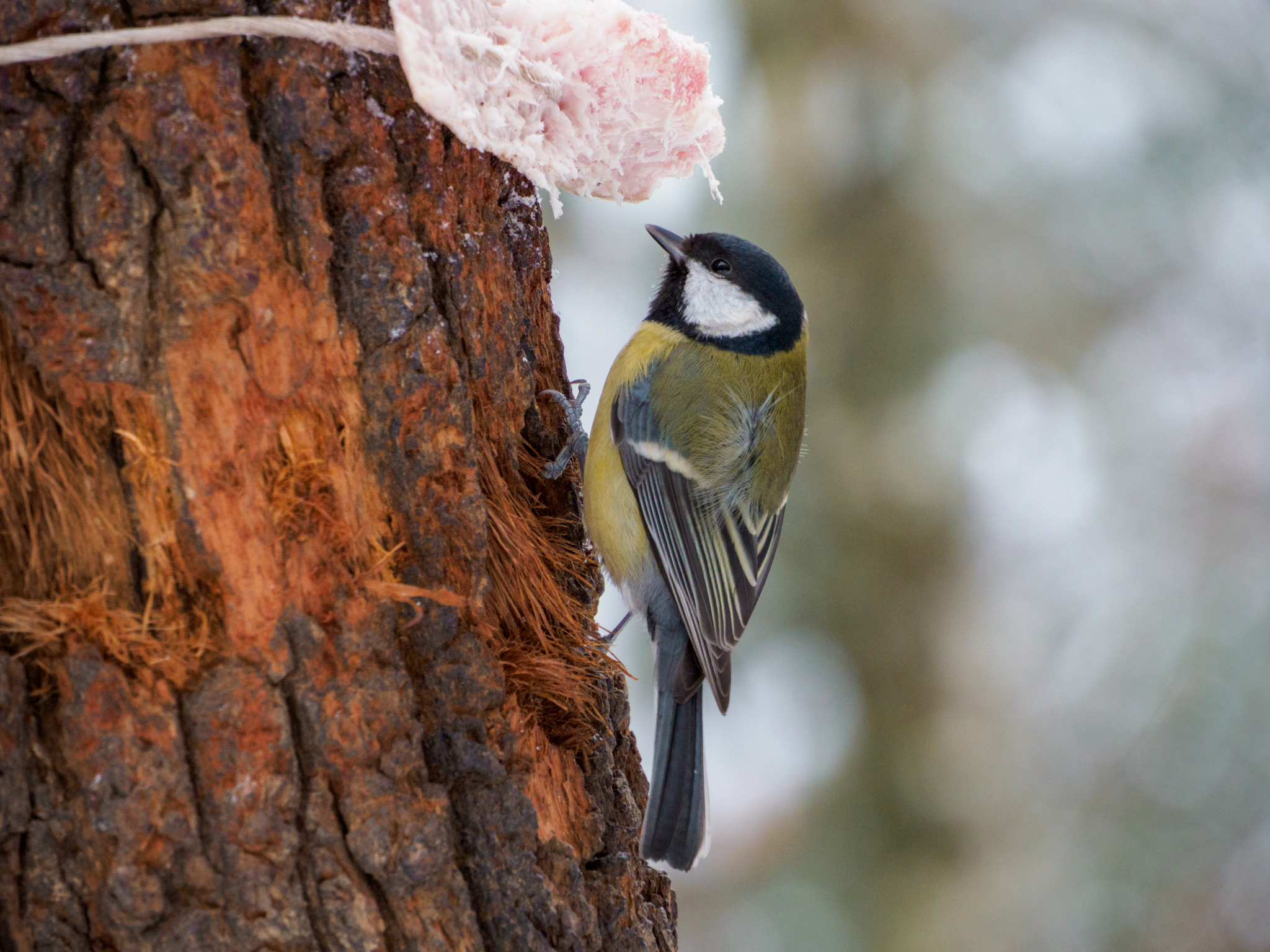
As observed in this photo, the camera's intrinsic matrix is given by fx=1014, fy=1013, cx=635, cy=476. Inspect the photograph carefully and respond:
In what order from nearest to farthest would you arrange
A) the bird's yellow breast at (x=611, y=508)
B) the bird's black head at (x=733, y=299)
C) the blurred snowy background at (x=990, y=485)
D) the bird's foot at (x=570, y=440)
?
the bird's foot at (x=570, y=440) < the bird's yellow breast at (x=611, y=508) < the bird's black head at (x=733, y=299) < the blurred snowy background at (x=990, y=485)

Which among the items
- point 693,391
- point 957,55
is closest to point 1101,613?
point 693,391

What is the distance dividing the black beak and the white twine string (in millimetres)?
1158

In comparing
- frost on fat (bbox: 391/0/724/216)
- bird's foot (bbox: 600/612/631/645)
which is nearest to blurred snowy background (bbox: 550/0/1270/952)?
bird's foot (bbox: 600/612/631/645)

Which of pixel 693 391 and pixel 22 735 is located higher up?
pixel 693 391

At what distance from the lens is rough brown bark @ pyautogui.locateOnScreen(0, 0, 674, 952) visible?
3.31 feet

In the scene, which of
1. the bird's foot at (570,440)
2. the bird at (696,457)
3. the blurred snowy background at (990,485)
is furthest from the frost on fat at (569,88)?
the blurred snowy background at (990,485)

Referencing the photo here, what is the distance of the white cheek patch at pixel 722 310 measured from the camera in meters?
2.17

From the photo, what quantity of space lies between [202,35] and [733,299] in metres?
1.33

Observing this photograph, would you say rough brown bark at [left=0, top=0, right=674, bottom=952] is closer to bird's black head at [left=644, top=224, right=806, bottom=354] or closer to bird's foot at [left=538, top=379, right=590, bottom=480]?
bird's foot at [left=538, top=379, right=590, bottom=480]

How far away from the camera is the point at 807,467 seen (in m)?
3.82

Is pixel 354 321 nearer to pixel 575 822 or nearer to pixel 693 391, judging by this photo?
pixel 575 822

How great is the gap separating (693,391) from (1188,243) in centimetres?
180

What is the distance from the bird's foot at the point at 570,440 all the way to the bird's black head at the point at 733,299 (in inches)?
18.0

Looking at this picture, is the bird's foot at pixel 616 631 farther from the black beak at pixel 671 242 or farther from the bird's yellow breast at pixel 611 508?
the black beak at pixel 671 242
